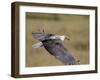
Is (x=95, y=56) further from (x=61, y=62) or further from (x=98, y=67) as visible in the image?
(x=61, y=62)

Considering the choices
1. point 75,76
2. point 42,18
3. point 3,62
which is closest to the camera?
point 3,62

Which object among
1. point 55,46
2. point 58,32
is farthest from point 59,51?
point 58,32

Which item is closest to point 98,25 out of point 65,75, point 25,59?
point 65,75

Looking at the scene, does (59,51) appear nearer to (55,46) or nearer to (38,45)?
(55,46)

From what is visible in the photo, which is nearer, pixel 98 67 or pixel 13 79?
pixel 13 79
